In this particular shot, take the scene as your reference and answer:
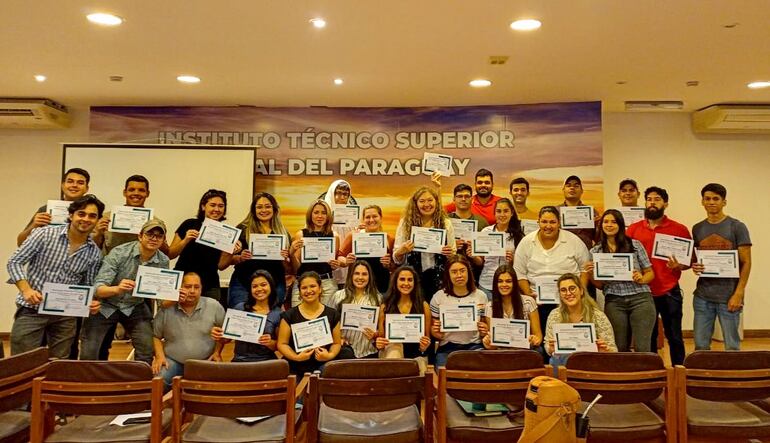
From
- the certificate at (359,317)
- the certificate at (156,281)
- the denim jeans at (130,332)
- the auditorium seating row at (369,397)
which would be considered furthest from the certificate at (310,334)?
the denim jeans at (130,332)

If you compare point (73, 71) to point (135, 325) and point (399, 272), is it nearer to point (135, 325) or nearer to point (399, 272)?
point (135, 325)

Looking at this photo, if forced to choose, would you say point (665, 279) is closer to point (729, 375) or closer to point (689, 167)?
point (729, 375)

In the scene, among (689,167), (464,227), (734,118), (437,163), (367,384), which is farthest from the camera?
(689,167)

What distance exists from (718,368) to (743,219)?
18.4ft

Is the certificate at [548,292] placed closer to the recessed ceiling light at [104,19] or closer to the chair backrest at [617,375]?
the chair backrest at [617,375]

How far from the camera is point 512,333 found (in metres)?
3.86

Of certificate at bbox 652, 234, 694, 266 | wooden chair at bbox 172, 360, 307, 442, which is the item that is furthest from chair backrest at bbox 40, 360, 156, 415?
certificate at bbox 652, 234, 694, 266

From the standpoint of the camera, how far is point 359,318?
4.02 metres

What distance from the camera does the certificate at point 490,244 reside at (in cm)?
467

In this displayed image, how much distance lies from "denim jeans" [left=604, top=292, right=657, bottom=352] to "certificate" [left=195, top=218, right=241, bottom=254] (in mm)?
2916

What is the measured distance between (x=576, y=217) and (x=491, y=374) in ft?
8.42

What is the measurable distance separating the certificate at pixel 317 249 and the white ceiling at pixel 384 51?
1.60 m

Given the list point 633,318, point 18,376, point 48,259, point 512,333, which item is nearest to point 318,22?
point 48,259

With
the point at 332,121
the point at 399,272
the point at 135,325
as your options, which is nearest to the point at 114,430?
the point at 135,325
